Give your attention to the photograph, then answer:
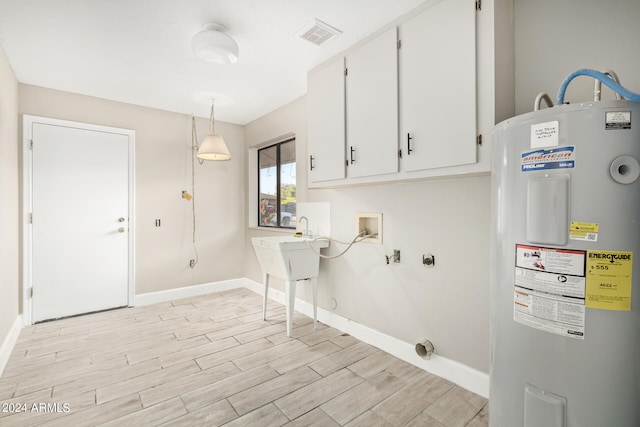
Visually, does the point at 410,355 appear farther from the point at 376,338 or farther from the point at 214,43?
the point at 214,43

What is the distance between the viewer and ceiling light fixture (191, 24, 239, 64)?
6.89ft

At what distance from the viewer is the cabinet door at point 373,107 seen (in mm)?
2076

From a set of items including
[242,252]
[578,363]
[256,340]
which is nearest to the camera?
[578,363]

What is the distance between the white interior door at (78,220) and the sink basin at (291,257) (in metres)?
1.83

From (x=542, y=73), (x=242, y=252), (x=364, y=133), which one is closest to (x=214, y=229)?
(x=242, y=252)

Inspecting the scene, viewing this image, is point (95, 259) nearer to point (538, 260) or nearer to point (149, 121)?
point (149, 121)

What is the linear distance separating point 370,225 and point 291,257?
772mm

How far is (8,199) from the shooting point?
8.75 feet

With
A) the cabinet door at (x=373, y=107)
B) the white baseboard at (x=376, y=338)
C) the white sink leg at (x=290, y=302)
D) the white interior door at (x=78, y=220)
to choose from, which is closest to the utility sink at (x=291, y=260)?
the white sink leg at (x=290, y=302)

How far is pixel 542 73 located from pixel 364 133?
3.57ft

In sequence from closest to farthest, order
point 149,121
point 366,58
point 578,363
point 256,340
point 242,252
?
point 578,363 < point 366,58 < point 256,340 < point 149,121 < point 242,252

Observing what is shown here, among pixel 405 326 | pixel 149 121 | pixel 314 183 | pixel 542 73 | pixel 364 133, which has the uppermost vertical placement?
pixel 149 121

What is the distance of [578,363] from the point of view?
105 centimetres

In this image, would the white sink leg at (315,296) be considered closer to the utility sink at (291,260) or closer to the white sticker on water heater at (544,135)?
the utility sink at (291,260)
